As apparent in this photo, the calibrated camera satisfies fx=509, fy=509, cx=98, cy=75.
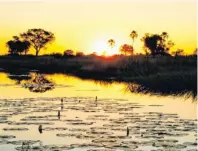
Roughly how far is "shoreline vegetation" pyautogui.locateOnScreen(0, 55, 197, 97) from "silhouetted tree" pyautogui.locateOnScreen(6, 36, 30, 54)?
0.35 feet

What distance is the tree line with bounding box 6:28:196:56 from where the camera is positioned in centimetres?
535

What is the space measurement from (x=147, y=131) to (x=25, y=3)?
1823 millimetres

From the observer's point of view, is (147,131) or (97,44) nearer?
(147,131)

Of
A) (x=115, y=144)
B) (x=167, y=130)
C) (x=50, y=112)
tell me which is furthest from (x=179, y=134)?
(x=50, y=112)

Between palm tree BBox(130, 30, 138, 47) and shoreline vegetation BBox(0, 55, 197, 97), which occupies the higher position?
palm tree BBox(130, 30, 138, 47)

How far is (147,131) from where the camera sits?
505 centimetres

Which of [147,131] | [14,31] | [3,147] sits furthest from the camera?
[14,31]

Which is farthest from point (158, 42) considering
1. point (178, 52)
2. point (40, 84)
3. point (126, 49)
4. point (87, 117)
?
point (40, 84)

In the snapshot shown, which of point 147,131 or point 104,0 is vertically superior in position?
point 104,0

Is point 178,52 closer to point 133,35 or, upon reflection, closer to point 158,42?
point 158,42

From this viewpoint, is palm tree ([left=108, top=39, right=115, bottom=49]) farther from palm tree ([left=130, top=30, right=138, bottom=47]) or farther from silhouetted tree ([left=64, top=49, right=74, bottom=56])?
silhouetted tree ([left=64, top=49, right=74, bottom=56])

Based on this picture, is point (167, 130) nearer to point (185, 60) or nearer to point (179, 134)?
point (179, 134)

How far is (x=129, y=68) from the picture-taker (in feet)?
19.3

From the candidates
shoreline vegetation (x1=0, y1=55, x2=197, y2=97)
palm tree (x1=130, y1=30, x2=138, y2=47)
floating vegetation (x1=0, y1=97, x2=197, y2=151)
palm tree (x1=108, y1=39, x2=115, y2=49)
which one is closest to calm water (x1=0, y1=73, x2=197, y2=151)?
floating vegetation (x1=0, y1=97, x2=197, y2=151)
